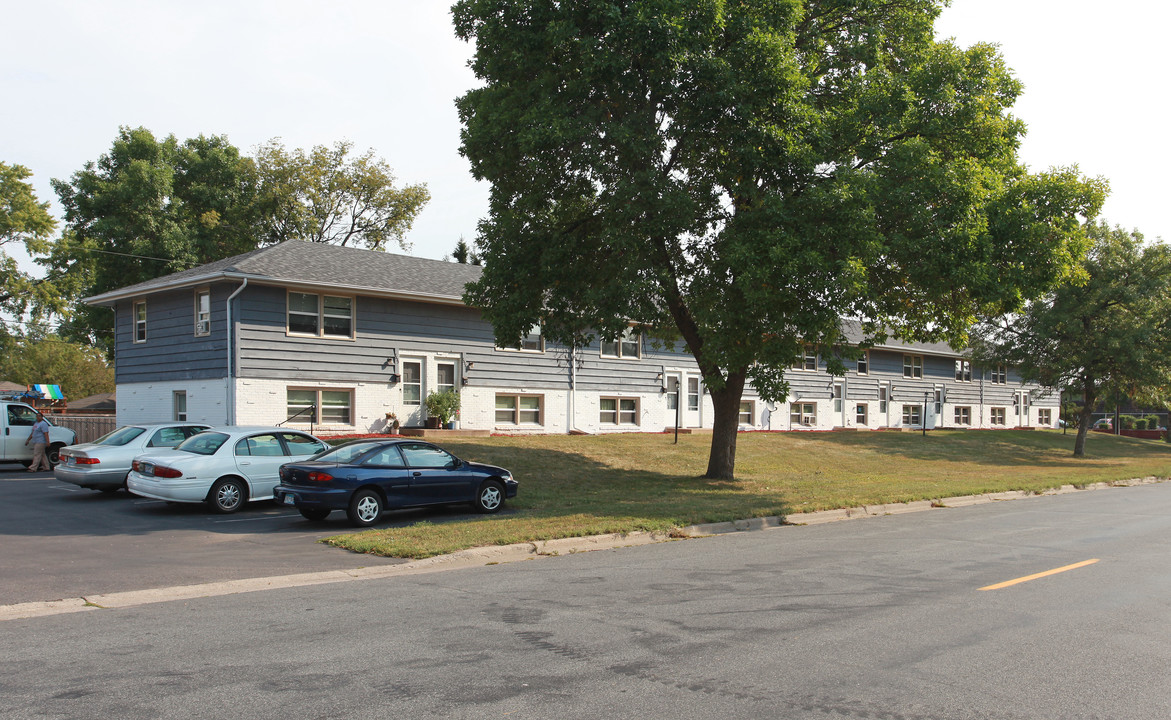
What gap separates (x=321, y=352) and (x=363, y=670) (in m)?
20.4

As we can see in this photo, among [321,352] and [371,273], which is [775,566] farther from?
[371,273]

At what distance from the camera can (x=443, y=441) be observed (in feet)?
81.4

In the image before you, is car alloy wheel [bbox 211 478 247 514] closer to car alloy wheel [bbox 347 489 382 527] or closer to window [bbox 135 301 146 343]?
car alloy wheel [bbox 347 489 382 527]

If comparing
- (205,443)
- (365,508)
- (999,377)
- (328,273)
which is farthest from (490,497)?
(999,377)

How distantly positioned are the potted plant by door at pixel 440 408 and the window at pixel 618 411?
705 cm

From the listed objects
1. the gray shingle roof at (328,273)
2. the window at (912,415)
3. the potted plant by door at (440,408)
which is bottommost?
the window at (912,415)

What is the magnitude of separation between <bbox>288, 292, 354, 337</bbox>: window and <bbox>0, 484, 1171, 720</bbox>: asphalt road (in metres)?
16.5

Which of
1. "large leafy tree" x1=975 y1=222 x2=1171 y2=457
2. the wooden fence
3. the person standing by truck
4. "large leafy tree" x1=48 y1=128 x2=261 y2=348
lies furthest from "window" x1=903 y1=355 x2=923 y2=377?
the person standing by truck

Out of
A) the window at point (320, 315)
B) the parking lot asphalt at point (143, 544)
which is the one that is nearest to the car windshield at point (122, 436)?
the parking lot asphalt at point (143, 544)

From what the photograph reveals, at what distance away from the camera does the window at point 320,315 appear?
25041 millimetres

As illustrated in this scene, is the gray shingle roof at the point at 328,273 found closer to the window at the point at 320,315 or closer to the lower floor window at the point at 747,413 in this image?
the window at the point at 320,315

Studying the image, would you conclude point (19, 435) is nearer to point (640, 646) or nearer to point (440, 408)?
point (440, 408)

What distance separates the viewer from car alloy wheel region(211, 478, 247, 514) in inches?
598

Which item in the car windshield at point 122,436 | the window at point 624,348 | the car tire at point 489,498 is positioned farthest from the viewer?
the window at point 624,348
